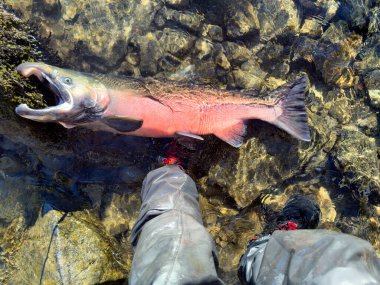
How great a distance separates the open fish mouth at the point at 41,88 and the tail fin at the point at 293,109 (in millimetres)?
2980

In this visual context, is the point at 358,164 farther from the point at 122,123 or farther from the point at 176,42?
the point at 122,123

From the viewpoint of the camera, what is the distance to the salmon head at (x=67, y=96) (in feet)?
12.5

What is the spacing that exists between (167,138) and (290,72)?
8.80ft

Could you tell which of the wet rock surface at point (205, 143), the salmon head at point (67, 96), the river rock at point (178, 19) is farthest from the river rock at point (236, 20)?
the salmon head at point (67, 96)

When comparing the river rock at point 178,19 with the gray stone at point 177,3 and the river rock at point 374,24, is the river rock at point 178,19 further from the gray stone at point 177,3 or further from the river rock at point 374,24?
the river rock at point 374,24

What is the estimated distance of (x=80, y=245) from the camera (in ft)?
14.9

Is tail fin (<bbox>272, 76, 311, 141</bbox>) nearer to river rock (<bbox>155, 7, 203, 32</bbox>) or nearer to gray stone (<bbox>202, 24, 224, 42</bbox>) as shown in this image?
gray stone (<bbox>202, 24, 224, 42</bbox>)

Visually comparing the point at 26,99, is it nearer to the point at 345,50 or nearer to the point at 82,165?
the point at 82,165

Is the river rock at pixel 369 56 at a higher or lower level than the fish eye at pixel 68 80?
higher

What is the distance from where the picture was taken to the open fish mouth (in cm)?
377

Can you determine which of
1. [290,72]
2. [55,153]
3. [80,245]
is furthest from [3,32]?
[290,72]

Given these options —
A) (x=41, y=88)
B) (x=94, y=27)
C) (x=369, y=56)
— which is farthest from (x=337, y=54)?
(x=41, y=88)

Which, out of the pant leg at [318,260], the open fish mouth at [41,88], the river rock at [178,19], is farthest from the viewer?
the river rock at [178,19]

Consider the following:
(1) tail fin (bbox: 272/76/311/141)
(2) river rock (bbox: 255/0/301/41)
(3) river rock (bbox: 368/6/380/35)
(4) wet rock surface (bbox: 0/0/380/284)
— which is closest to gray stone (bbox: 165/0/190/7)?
(4) wet rock surface (bbox: 0/0/380/284)
